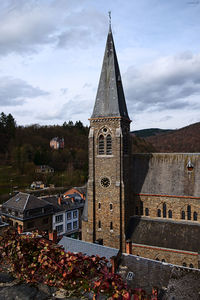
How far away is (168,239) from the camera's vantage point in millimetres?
21500

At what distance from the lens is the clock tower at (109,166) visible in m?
23.3

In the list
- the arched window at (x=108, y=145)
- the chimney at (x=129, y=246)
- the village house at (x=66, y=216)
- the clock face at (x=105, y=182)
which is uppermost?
the arched window at (x=108, y=145)

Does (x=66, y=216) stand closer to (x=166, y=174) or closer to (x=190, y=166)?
(x=166, y=174)

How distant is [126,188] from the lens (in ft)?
79.2

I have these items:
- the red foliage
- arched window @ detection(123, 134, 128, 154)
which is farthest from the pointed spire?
the red foliage

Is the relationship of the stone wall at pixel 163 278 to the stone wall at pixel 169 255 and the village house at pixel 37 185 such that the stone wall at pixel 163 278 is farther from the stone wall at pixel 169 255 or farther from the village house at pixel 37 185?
the village house at pixel 37 185

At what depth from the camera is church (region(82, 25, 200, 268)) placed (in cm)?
2256

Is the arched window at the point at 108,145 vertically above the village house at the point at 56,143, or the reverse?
the village house at the point at 56,143

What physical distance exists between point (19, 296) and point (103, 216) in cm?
2171

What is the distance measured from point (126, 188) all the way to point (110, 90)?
10.8 metres

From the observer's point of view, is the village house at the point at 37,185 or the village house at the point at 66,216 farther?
the village house at the point at 37,185

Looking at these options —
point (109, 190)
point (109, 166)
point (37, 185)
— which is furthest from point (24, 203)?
point (37, 185)

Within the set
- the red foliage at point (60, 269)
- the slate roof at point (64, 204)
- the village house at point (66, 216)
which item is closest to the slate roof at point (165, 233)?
the village house at point (66, 216)

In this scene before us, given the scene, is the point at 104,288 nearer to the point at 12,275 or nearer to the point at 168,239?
the point at 12,275
